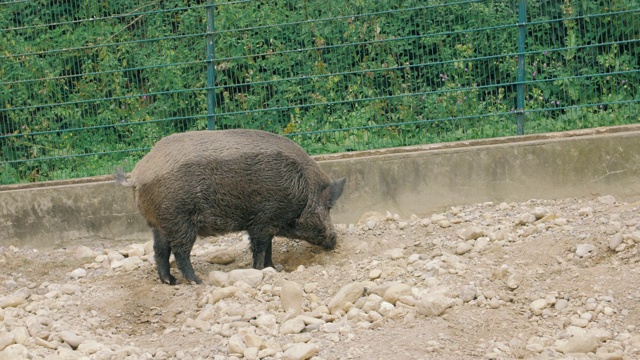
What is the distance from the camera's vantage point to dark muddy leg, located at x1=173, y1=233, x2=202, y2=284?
320 inches

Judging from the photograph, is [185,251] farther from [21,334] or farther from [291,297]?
[21,334]

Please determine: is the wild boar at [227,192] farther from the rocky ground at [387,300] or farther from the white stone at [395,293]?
the white stone at [395,293]

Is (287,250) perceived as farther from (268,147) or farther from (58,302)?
(58,302)

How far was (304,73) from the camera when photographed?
390 inches

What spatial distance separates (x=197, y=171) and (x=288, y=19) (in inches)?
99.8

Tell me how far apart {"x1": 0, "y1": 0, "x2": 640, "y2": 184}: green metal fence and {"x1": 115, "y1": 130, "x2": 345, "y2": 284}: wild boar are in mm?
1383

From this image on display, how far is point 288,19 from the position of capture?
9.93 m

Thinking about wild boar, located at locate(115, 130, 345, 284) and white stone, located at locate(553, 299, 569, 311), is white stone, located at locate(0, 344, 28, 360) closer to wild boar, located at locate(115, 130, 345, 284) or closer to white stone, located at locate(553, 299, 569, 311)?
wild boar, located at locate(115, 130, 345, 284)

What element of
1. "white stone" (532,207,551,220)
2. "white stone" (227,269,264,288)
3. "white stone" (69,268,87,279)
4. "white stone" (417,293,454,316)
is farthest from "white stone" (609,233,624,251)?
"white stone" (69,268,87,279)

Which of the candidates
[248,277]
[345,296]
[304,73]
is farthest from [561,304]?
[304,73]

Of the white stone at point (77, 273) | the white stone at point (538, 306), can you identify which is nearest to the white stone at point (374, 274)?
the white stone at point (538, 306)

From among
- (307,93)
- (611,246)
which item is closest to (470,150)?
(307,93)

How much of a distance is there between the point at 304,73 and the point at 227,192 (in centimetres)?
214

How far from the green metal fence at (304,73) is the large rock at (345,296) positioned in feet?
10.6
